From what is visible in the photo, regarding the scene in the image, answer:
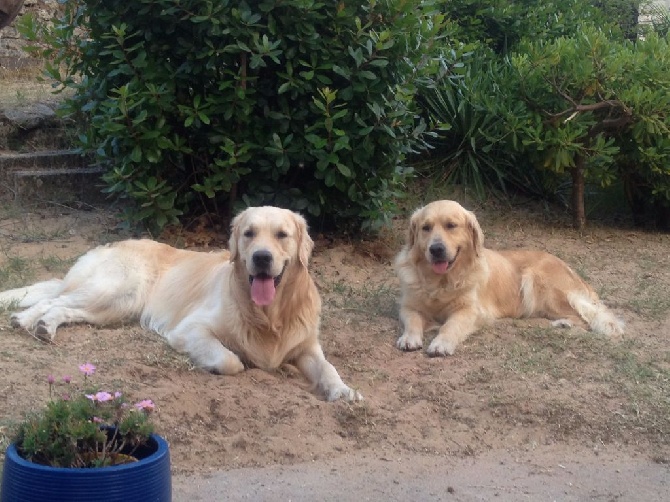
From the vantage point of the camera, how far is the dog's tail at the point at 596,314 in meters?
6.49

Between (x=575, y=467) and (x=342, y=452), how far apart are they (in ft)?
3.47

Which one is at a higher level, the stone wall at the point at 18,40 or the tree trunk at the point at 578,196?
the stone wall at the point at 18,40

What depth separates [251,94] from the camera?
300 inches

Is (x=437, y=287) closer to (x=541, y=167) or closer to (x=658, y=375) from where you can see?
(x=658, y=375)

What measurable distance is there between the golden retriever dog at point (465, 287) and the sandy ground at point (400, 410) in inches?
7.6

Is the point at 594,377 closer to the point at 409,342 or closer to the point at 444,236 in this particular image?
the point at 409,342

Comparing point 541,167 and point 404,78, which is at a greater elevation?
point 404,78

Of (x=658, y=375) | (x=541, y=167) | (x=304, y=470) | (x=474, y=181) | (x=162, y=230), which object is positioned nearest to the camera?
(x=304, y=470)

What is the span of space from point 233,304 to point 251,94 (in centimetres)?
260

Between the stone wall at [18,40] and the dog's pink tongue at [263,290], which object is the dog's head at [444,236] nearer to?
the dog's pink tongue at [263,290]

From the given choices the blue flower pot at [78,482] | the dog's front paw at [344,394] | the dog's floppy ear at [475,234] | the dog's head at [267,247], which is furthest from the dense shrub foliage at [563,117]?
the blue flower pot at [78,482]

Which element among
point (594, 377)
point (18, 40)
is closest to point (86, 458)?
point (594, 377)

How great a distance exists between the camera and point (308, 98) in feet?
25.1

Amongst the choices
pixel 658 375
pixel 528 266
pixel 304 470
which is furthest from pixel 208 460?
pixel 528 266
